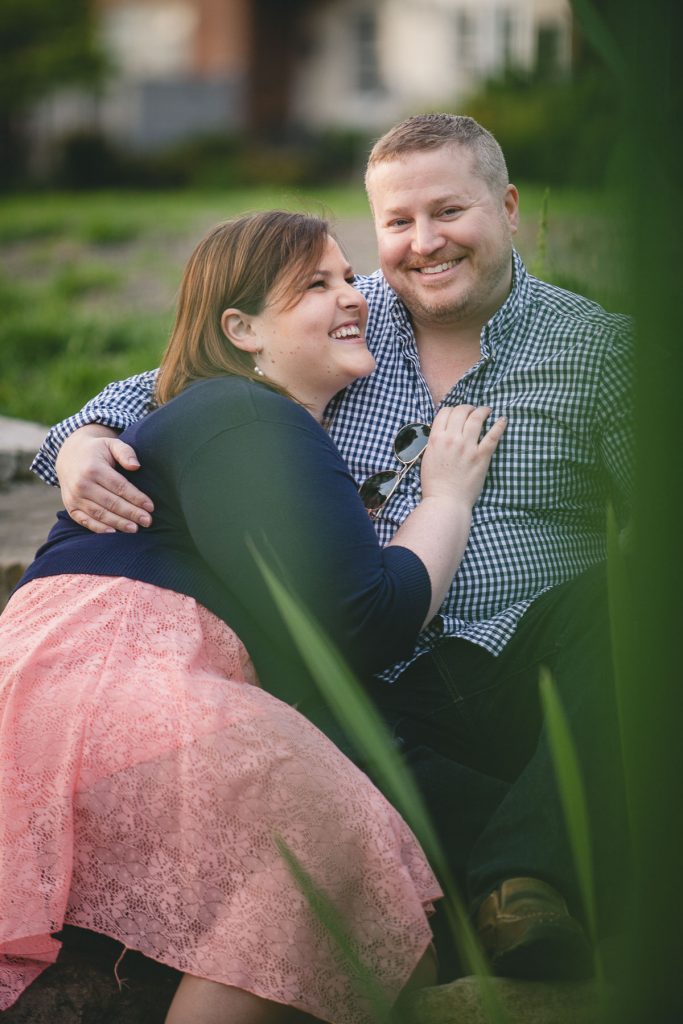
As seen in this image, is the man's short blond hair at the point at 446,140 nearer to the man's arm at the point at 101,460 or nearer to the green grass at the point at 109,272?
the green grass at the point at 109,272

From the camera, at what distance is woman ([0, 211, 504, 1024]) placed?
5.55 feet

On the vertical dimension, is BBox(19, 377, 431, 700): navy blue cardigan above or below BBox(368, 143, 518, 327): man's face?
below

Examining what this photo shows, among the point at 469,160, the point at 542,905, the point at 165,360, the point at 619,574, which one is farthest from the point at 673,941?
the point at 469,160

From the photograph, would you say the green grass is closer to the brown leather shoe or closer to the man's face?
the man's face

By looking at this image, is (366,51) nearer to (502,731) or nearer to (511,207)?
(511,207)

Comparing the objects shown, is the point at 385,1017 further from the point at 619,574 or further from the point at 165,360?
the point at 165,360

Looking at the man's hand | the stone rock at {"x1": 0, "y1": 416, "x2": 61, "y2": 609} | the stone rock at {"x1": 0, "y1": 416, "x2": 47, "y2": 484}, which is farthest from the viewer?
the stone rock at {"x1": 0, "y1": 416, "x2": 47, "y2": 484}

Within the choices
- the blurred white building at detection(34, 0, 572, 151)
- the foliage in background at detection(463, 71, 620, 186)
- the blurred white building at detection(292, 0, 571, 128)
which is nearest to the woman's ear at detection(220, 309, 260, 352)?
the foliage in background at detection(463, 71, 620, 186)

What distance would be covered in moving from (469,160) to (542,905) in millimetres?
1532

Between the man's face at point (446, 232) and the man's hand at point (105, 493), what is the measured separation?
75 cm

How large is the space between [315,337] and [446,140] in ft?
1.79

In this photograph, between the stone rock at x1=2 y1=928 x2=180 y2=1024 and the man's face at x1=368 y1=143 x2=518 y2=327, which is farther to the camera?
the man's face at x1=368 y1=143 x2=518 y2=327

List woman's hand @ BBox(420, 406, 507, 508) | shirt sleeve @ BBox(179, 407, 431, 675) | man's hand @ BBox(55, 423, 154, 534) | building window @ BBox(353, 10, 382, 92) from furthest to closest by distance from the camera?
1. building window @ BBox(353, 10, 382, 92)
2. woman's hand @ BBox(420, 406, 507, 508)
3. man's hand @ BBox(55, 423, 154, 534)
4. shirt sleeve @ BBox(179, 407, 431, 675)

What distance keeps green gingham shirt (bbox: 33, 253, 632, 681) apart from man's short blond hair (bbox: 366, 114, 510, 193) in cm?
21
